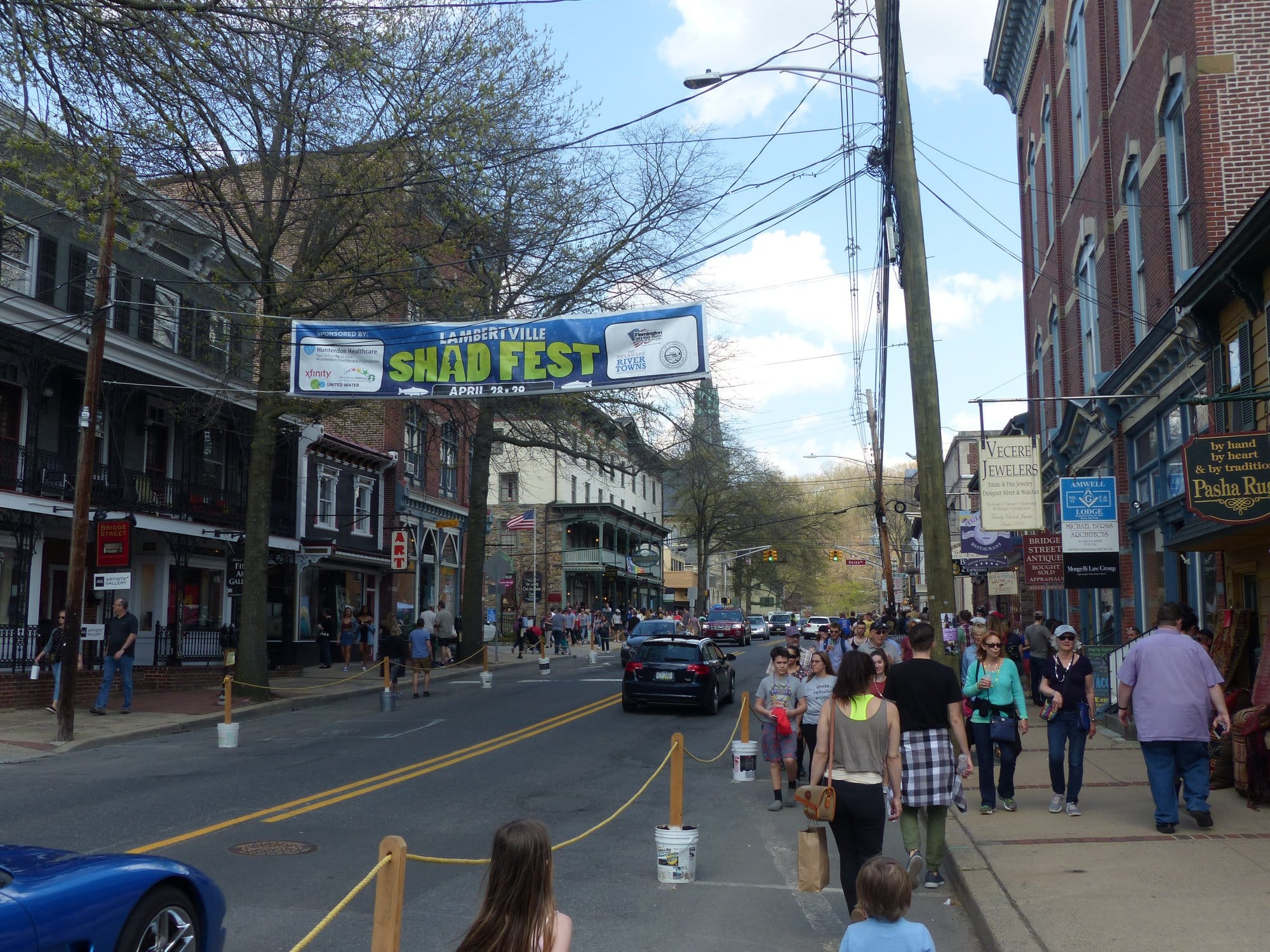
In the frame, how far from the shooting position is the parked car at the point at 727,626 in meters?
50.9

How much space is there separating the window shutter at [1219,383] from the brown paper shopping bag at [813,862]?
10047 millimetres

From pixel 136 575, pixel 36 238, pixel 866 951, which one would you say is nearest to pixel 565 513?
pixel 136 575

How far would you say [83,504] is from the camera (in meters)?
17.0

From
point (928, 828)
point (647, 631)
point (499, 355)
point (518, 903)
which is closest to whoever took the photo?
point (518, 903)

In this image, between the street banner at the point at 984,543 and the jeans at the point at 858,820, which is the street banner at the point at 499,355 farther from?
the street banner at the point at 984,543

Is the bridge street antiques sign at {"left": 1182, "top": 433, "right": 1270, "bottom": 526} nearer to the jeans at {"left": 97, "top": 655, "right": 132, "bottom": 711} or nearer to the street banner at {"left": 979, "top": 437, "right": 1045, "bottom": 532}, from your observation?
the street banner at {"left": 979, "top": 437, "right": 1045, "bottom": 532}

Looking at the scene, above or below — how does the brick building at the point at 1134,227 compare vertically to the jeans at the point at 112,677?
above

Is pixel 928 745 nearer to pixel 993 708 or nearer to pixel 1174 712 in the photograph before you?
pixel 1174 712

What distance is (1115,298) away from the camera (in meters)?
20.7

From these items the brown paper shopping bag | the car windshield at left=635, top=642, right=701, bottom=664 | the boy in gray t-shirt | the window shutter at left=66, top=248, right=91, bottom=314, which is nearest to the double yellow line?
the car windshield at left=635, top=642, right=701, bottom=664

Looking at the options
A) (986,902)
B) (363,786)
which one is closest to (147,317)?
(363,786)

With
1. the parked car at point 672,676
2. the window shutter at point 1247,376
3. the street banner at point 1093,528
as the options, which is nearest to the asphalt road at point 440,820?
the parked car at point 672,676

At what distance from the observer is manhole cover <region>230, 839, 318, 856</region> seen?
8.97 metres

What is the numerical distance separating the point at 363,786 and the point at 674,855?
16.9 feet
